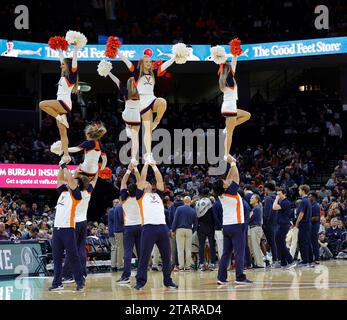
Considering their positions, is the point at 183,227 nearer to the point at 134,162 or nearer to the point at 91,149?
the point at 134,162

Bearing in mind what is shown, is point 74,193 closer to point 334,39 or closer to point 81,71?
point 334,39

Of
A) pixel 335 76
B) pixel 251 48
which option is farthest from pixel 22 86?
pixel 335 76

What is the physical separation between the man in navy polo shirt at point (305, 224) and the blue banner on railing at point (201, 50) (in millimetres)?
12258

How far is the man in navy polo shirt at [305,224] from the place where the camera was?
15.0 meters

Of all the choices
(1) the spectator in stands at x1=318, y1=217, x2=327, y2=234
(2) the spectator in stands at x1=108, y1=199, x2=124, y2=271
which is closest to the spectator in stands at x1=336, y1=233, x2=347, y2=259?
(1) the spectator in stands at x1=318, y1=217, x2=327, y2=234

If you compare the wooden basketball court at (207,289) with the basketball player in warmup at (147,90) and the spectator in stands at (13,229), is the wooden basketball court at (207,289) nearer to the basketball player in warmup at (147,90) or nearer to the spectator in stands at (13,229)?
the basketball player in warmup at (147,90)

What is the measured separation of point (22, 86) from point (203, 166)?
9.15m

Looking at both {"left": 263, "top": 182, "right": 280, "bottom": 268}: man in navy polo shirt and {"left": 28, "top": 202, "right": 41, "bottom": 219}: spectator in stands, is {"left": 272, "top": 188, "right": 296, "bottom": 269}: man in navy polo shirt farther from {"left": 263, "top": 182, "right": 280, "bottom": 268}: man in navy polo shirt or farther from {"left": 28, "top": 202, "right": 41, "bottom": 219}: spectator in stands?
{"left": 28, "top": 202, "right": 41, "bottom": 219}: spectator in stands

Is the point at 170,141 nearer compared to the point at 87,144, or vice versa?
the point at 87,144

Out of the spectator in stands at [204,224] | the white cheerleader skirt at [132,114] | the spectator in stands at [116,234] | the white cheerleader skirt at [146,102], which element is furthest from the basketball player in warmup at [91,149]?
the spectator in stands at [204,224]

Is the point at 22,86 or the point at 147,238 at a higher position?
the point at 22,86

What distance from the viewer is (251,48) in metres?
28.0

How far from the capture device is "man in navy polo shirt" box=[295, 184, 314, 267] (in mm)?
15000

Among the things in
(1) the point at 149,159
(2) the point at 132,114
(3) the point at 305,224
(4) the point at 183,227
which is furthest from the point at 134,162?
(3) the point at 305,224
